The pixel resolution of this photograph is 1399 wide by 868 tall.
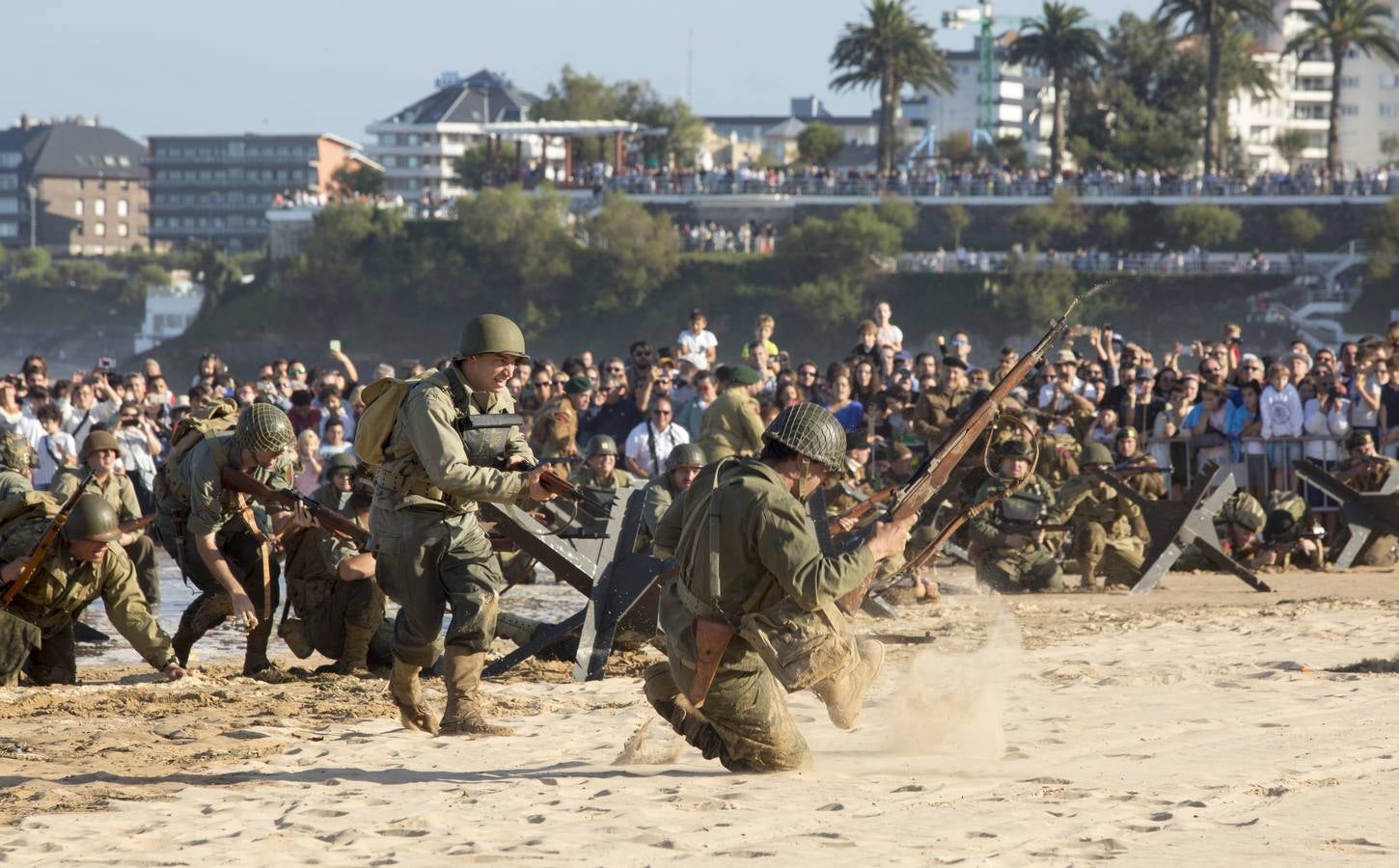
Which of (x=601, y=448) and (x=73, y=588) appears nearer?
(x=73, y=588)

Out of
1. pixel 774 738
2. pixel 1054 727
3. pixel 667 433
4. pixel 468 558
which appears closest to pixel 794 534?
pixel 774 738

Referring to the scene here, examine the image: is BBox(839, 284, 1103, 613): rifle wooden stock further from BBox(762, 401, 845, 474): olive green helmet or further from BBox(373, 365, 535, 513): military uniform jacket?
BBox(373, 365, 535, 513): military uniform jacket

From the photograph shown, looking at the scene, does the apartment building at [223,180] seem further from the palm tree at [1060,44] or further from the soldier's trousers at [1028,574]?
the soldier's trousers at [1028,574]

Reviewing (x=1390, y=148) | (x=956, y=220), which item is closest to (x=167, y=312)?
(x=956, y=220)

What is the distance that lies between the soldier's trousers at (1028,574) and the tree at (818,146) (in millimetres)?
78547

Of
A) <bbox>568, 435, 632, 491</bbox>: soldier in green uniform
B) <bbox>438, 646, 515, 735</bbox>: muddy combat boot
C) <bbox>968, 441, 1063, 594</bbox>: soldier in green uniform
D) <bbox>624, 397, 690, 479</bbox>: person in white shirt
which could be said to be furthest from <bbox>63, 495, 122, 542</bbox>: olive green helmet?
<bbox>968, 441, 1063, 594</bbox>: soldier in green uniform

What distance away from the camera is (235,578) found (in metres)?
10.1

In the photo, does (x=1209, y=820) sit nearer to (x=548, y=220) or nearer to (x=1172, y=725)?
(x=1172, y=725)

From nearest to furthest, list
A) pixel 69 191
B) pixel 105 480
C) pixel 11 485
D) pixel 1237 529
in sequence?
1. pixel 11 485
2. pixel 105 480
3. pixel 1237 529
4. pixel 69 191

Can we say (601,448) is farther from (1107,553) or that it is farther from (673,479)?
(1107,553)

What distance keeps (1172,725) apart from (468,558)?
3.09 metres

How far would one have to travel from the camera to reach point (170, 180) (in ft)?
514

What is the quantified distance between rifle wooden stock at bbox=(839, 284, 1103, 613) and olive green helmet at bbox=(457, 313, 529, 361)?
5.30ft

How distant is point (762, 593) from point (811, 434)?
607mm
